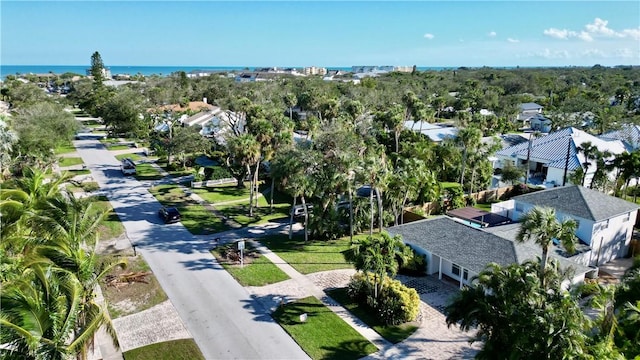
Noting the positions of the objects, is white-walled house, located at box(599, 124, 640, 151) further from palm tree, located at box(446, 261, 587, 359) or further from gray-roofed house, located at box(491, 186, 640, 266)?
palm tree, located at box(446, 261, 587, 359)

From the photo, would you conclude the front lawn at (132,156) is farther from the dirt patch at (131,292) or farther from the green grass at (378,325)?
the green grass at (378,325)

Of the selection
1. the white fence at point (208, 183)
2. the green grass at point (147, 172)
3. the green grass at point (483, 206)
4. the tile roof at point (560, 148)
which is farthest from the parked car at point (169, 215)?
the tile roof at point (560, 148)

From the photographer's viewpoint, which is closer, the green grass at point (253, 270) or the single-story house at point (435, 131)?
the green grass at point (253, 270)

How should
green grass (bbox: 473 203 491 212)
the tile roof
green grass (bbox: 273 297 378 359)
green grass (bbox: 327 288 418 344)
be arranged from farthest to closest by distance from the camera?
the tile roof < green grass (bbox: 473 203 491 212) < green grass (bbox: 327 288 418 344) < green grass (bbox: 273 297 378 359)

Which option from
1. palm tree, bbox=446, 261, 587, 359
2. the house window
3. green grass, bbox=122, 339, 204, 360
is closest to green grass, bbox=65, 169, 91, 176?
green grass, bbox=122, 339, 204, 360

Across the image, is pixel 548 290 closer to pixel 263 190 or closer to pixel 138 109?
pixel 263 190
